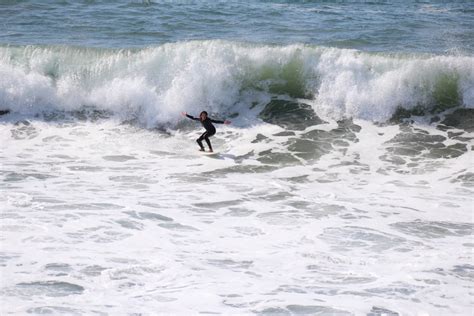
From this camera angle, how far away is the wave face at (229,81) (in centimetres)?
1702

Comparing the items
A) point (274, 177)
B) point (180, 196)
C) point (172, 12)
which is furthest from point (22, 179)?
point (172, 12)

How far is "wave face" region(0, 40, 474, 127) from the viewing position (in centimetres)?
1702

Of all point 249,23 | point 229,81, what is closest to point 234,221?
point 229,81

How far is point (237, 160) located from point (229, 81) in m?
3.62

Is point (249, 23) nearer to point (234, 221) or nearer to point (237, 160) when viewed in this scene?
point (237, 160)

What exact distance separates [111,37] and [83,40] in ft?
2.60

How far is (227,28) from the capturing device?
21828 mm

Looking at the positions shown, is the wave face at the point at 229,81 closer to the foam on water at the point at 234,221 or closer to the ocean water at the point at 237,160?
the ocean water at the point at 237,160

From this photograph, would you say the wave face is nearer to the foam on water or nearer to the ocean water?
the ocean water

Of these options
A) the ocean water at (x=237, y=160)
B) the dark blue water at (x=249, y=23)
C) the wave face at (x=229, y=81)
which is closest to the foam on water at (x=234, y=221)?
the ocean water at (x=237, y=160)

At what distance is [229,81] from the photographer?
696 inches

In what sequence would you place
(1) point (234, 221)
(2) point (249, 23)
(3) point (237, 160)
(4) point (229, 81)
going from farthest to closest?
(2) point (249, 23), (4) point (229, 81), (3) point (237, 160), (1) point (234, 221)

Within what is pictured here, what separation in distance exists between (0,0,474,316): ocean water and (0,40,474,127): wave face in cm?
5

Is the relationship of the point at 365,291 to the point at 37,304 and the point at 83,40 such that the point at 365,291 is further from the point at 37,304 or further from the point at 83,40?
the point at 83,40
